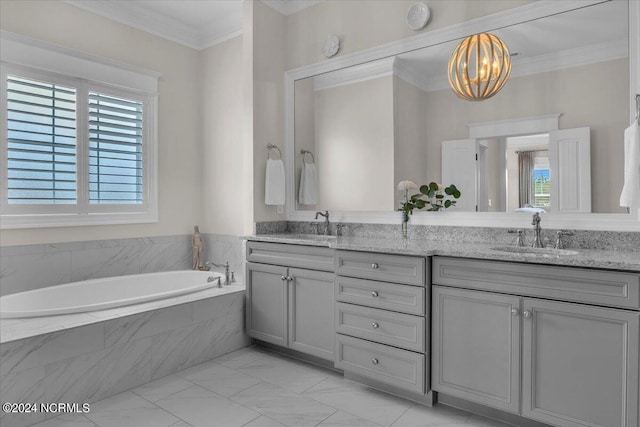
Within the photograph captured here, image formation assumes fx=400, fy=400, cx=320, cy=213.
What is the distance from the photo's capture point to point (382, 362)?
2318 mm

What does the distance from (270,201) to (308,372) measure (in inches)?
54.0

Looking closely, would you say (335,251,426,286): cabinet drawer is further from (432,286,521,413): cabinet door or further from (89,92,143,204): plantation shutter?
(89,92,143,204): plantation shutter

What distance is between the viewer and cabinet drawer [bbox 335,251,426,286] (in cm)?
218

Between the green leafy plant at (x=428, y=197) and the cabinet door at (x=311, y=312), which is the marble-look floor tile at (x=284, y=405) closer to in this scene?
the cabinet door at (x=311, y=312)

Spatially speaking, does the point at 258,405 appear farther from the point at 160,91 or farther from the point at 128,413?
the point at 160,91

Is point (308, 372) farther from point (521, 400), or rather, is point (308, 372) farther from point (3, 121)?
point (3, 121)

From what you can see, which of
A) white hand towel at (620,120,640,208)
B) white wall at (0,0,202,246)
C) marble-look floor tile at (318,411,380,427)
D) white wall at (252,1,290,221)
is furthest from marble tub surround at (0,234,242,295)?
white hand towel at (620,120,640,208)

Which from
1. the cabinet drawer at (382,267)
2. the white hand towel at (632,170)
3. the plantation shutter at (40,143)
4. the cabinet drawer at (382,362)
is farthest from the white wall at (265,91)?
the white hand towel at (632,170)

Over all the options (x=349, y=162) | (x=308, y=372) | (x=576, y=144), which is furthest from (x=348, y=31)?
(x=308, y=372)

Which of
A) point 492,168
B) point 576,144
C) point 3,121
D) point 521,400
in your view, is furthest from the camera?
point 3,121

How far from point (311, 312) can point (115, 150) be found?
229 centimetres

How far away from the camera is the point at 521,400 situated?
190cm

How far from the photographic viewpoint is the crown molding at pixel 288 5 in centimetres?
336

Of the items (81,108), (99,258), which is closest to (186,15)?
(81,108)
